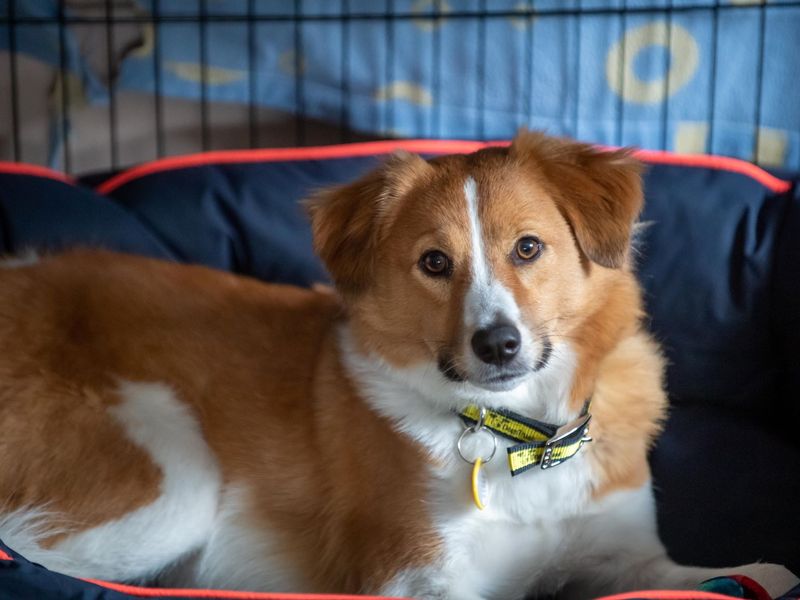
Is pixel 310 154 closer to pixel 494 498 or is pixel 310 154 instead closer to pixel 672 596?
pixel 494 498

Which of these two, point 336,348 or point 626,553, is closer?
point 626,553

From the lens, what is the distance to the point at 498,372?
5.42ft

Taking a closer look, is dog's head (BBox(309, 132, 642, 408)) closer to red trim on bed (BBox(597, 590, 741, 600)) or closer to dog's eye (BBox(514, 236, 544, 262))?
dog's eye (BBox(514, 236, 544, 262))

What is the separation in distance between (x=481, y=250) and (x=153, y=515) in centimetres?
86

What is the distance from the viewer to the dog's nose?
5.31 feet

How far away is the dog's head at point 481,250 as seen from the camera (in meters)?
1.69

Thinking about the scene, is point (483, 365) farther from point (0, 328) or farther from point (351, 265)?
point (0, 328)

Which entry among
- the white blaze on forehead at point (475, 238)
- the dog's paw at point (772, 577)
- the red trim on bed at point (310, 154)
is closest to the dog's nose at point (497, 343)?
the white blaze on forehead at point (475, 238)

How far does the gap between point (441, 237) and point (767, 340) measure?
111cm

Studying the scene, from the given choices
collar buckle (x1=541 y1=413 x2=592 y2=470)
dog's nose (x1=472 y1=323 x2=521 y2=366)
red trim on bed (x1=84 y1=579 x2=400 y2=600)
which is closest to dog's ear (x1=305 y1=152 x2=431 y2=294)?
dog's nose (x1=472 y1=323 x2=521 y2=366)

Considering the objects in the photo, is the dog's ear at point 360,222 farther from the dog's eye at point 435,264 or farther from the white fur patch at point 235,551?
the white fur patch at point 235,551

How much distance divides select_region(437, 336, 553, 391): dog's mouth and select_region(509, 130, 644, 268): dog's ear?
0.22 metres

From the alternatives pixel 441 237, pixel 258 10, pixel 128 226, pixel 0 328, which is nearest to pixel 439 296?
pixel 441 237

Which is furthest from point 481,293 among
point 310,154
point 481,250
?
point 310,154
